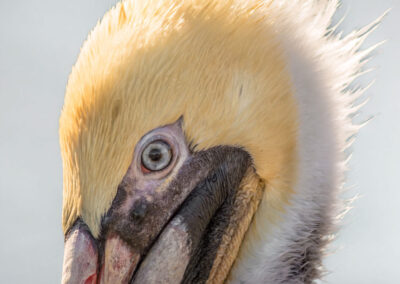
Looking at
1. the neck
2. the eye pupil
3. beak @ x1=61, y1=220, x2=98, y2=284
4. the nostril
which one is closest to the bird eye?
the eye pupil

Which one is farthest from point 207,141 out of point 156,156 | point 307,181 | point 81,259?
point 81,259

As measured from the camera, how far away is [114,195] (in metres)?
2.59

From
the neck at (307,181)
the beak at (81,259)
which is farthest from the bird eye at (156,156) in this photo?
the neck at (307,181)

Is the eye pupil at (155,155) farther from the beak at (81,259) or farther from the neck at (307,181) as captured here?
the neck at (307,181)

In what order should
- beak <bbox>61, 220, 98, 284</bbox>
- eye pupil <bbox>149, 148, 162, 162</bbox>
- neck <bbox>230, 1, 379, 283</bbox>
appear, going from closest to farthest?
beak <bbox>61, 220, 98, 284</bbox>
eye pupil <bbox>149, 148, 162, 162</bbox>
neck <bbox>230, 1, 379, 283</bbox>

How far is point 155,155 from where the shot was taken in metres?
2.67

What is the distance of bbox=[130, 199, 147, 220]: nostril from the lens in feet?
8.60

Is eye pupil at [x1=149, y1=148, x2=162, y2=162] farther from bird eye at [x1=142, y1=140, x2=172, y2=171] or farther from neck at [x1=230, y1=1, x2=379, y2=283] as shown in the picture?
neck at [x1=230, y1=1, x2=379, y2=283]

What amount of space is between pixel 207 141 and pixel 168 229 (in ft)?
1.25

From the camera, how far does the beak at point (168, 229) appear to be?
8.46ft

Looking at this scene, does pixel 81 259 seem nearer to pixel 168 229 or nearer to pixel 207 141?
Result: pixel 168 229

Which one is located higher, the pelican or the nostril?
the pelican

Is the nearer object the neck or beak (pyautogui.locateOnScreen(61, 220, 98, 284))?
beak (pyautogui.locateOnScreen(61, 220, 98, 284))

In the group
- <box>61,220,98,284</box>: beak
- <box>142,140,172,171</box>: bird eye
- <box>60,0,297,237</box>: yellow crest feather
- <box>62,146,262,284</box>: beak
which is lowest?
<box>61,220,98,284</box>: beak
